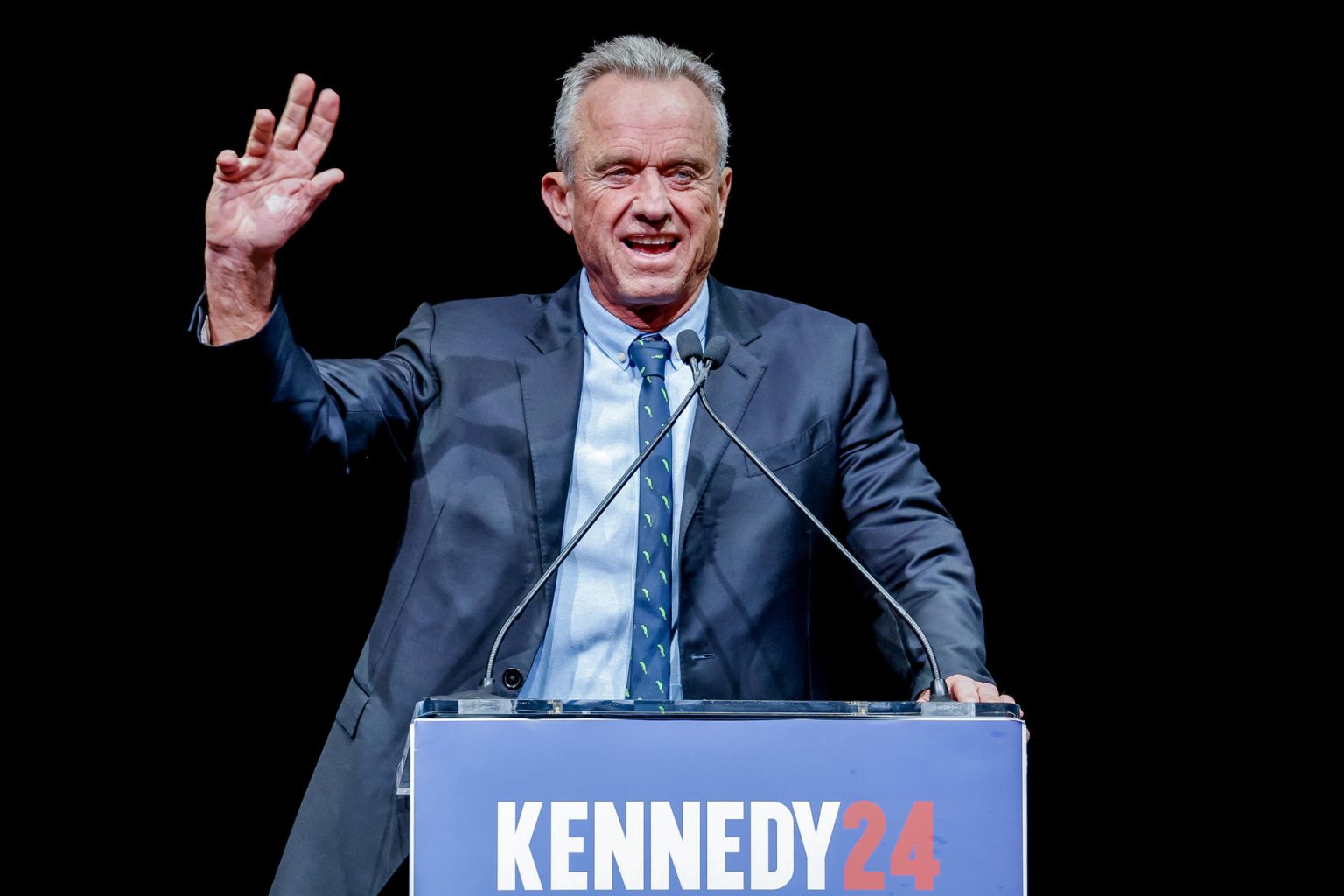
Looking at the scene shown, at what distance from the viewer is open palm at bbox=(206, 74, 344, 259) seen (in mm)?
1813

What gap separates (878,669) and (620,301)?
2.17 feet

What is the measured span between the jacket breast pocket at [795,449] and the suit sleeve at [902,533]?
42 mm

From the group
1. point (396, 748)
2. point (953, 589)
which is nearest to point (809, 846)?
→ point (953, 589)

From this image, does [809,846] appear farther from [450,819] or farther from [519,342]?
[519,342]

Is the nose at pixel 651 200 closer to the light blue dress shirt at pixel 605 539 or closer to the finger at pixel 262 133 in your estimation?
the light blue dress shirt at pixel 605 539

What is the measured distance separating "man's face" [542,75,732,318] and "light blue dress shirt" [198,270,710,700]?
0.10 metres

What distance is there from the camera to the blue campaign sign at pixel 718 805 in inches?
56.8

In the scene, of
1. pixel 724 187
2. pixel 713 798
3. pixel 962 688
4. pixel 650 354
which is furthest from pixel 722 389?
pixel 713 798

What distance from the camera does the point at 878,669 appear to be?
235cm

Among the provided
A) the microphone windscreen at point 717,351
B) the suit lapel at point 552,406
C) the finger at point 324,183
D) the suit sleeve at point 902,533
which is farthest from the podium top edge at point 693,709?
the finger at point 324,183

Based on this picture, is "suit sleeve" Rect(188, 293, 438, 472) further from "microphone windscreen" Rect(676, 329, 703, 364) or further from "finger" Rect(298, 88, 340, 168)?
"microphone windscreen" Rect(676, 329, 703, 364)

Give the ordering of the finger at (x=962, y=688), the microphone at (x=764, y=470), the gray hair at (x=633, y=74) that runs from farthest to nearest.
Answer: the gray hair at (x=633, y=74) < the finger at (x=962, y=688) < the microphone at (x=764, y=470)

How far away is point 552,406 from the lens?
7.09 ft

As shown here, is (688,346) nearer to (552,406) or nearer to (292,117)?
(552,406)
